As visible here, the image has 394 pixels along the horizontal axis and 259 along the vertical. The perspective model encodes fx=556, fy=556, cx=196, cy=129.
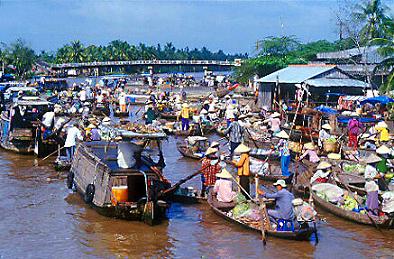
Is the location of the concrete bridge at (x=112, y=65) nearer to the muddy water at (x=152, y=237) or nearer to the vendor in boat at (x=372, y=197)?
the muddy water at (x=152, y=237)

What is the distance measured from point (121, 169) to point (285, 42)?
34.4 meters

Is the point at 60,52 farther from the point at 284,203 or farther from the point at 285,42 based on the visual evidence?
the point at 284,203

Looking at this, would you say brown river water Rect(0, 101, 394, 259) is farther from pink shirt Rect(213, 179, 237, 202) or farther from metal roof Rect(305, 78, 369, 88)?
metal roof Rect(305, 78, 369, 88)

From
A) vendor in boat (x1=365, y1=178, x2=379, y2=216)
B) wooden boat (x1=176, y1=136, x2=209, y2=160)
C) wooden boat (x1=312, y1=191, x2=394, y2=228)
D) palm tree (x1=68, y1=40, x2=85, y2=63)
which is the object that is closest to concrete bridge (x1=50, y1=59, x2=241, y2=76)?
palm tree (x1=68, y1=40, x2=85, y2=63)

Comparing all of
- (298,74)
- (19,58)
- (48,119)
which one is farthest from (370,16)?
(19,58)

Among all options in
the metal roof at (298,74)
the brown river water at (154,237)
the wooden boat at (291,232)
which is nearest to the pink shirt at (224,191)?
the brown river water at (154,237)

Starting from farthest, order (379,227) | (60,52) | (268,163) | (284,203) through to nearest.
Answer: (60,52) → (268,163) → (379,227) → (284,203)

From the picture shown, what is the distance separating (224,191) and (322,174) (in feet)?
9.57

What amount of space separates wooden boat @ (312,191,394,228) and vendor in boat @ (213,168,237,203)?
87.1 inches

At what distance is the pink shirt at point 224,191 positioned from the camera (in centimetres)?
1242

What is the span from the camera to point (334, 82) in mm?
27672

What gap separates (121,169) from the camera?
12.1m

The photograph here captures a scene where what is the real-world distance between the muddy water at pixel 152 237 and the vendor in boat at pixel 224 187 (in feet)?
1.72

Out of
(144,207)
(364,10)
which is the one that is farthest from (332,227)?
(364,10)
